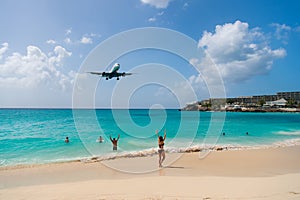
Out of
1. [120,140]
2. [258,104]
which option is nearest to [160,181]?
[120,140]

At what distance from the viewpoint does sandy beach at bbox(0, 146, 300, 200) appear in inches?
249

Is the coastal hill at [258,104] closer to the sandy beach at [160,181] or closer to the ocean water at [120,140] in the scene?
the ocean water at [120,140]

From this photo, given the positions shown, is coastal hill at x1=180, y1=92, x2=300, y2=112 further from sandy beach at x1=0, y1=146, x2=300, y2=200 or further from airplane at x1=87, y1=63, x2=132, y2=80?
sandy beach at x1=0, y1=146, x2=300, y2=200

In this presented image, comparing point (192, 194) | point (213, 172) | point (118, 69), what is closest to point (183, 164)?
point (213, 172)

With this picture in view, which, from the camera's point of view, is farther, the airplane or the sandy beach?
the airplane

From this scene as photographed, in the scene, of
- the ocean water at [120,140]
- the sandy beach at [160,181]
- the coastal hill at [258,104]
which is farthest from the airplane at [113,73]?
the coastal hill at [258,104]

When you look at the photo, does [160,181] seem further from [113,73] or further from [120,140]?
[120,140]

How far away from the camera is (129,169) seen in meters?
10.4

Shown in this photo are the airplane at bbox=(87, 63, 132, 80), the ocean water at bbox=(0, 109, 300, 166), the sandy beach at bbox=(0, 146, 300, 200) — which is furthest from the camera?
the airplane at bbox=(87, 63, 132, 80)

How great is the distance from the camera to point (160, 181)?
25.7 feet

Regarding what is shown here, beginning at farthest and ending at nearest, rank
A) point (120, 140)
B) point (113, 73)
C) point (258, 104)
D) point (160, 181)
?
point (258, 104) → point (120, 140) → point (113, 73) → point (160, 181)

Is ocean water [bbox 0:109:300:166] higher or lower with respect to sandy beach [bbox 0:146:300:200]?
lower

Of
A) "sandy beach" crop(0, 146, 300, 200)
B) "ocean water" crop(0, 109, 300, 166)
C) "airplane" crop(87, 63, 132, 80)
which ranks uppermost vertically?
"airplane" crop(87, 63, 132, 80)

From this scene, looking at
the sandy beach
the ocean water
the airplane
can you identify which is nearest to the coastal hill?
the ocean water
